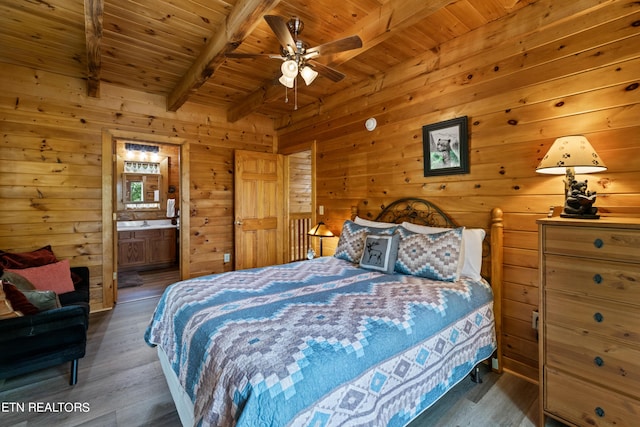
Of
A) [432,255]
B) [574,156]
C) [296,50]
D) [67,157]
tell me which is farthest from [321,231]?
[67,157]

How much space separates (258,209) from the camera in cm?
453

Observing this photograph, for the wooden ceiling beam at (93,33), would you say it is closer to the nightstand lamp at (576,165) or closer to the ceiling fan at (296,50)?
the ceiling fan at (296,50)

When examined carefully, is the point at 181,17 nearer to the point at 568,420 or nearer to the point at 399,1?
the point at 399,1

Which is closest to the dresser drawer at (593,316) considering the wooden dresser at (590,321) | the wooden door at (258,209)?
the wooden dresser at (590,321)

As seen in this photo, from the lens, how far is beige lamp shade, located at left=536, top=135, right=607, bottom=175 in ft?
5.47

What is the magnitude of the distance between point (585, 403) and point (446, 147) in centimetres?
196

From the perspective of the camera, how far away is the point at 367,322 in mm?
1455

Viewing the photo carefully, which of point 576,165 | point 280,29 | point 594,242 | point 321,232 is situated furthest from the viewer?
point 321,232

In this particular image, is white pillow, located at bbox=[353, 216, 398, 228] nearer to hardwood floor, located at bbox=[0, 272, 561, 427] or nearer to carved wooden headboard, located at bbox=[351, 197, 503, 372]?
carved wooden headboard, located at bbox=[351, 197, 503, 372]

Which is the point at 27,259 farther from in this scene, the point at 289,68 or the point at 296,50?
the point at 296,50

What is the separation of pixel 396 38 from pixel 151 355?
352 centimetres

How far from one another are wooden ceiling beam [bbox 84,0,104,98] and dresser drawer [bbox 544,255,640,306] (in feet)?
10.4

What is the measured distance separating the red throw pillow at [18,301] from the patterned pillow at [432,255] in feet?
8.80

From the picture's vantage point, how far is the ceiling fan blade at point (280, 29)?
180 cm
